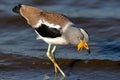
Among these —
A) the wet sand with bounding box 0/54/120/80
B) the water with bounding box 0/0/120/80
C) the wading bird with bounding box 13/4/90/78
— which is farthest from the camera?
the water with bounding box 0/0/120/80

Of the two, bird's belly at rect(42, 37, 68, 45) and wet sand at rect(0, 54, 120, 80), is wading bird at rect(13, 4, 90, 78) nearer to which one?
bird's belly at rect(42, 37, 68, 45)

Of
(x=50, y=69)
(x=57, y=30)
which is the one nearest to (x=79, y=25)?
(x=50, y=69)

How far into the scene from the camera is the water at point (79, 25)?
29.5ft

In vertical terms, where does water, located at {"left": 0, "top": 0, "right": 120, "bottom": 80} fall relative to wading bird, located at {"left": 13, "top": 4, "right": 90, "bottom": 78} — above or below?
below

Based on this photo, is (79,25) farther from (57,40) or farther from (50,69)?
(57,40)

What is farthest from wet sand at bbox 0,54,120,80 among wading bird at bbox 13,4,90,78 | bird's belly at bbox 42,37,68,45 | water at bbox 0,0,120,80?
bird's belly at bbox 42,37,68,45

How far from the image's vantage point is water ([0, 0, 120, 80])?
8984 mm

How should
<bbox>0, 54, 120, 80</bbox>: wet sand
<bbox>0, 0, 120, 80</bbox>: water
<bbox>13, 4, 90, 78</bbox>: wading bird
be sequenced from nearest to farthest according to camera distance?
<bbox>13, 4, 90, 78</bbox>: wading bird → <bbox>0, 54, 120, 80</bbox>: wet sand → <bbox>0, 0, 120, 80</bbox>: water

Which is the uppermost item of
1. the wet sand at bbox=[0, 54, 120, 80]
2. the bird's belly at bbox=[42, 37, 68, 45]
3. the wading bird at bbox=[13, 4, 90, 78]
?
the wading bird at bbox=[13, 4, 90, 78]

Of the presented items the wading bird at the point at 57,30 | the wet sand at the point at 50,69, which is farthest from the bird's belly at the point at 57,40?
the wet sand at the point at 50,69

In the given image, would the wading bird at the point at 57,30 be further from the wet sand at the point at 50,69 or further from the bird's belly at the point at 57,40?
the wet sand at the point at 50,69

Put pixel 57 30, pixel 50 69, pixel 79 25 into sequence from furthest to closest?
pixel 79 25, pixel 50 69, pixel 57 30

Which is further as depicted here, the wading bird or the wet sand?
the wet sand

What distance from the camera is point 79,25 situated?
35.2 feet
